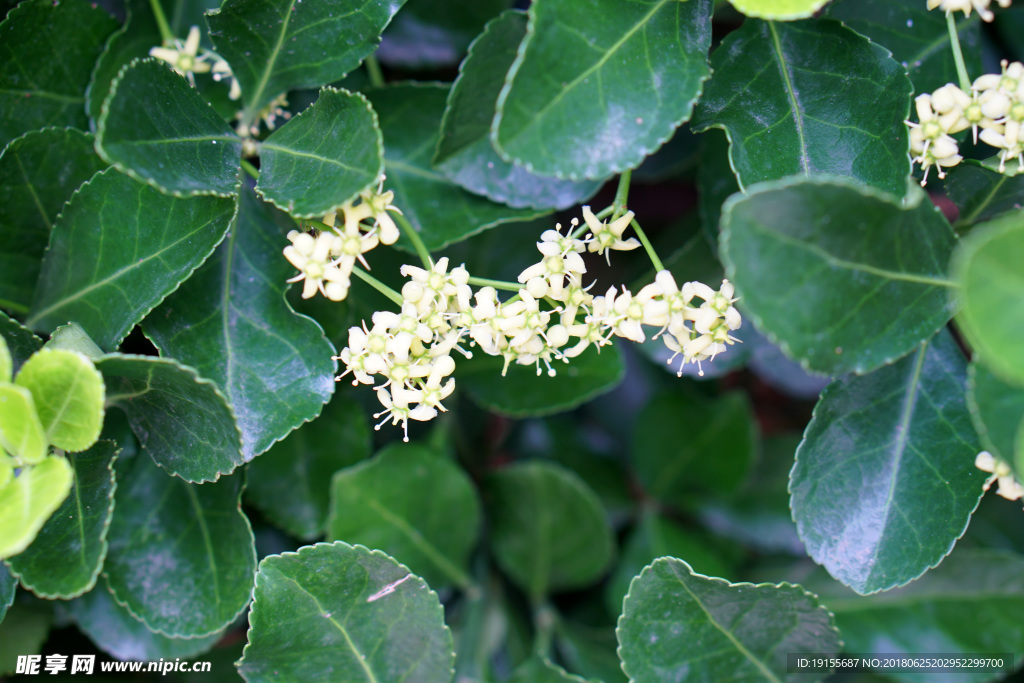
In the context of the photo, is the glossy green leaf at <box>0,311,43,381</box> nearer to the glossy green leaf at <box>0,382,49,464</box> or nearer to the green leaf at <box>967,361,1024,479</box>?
the glossy green leaf at <box>0,382,49,464</box>

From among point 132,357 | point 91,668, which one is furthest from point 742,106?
point 91,668

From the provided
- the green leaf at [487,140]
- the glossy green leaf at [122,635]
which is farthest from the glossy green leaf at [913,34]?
the glossy green leaf at [122,635]

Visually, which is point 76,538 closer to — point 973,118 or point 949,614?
point 973,118

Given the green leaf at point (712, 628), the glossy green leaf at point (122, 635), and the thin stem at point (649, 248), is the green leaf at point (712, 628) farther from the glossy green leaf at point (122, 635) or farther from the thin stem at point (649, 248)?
the glossy green leaf at point (122, 635)

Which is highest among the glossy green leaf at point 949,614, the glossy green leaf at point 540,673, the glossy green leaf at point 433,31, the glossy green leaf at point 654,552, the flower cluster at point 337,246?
the glossy green leaf at point 433,31

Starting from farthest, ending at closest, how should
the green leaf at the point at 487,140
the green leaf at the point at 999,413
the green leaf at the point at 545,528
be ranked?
the green leaf at the point at 545,528 → the green leaf at the point at 487,140 → the green leaf at the point at 999,413

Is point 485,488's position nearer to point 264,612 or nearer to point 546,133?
point 264,612

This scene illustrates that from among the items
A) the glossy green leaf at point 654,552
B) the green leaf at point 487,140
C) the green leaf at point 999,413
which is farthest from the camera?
the glossy green leaf at point 654,552
